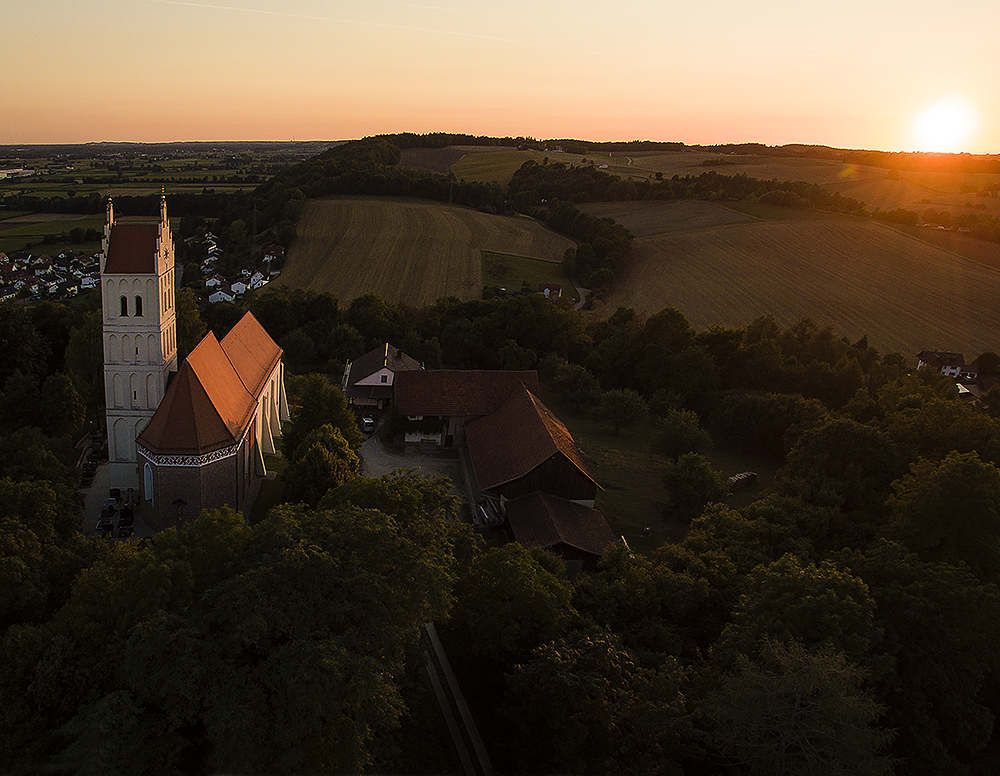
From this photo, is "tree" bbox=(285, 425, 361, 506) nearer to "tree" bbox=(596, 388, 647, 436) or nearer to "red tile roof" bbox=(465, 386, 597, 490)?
"red tile roof" bbox=(465, 386, 597, 490)

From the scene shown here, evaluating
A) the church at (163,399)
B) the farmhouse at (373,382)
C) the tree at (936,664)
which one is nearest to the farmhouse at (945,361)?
the tree at (936,664)

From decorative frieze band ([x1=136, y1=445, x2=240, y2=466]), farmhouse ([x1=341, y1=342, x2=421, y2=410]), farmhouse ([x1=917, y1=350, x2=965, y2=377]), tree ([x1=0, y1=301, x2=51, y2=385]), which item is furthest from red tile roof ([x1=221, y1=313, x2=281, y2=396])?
farmhouse ([x1=917, y1=350, x2=965, y2=377])

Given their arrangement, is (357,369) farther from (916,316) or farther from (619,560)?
(916,316)

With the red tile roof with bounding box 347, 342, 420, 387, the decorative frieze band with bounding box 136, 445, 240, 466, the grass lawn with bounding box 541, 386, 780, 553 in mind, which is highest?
the red tile roof with bounding box 347, 342, 420, 387

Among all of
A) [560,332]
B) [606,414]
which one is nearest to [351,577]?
[606,414]

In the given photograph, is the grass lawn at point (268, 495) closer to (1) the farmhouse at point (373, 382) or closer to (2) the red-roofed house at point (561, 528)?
(1) the farmhouse at point (373, 382)

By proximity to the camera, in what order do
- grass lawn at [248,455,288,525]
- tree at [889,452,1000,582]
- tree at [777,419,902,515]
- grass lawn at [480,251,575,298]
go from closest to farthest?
tree at [889,452,1000,582] → tree at [777,419,902,515] → grass lawn at [248,455,288,525] → grass lawn at [480,251,575,298]

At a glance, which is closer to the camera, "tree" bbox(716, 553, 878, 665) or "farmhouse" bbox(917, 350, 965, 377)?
"tree" bbox(716, 553, 878, 665)
